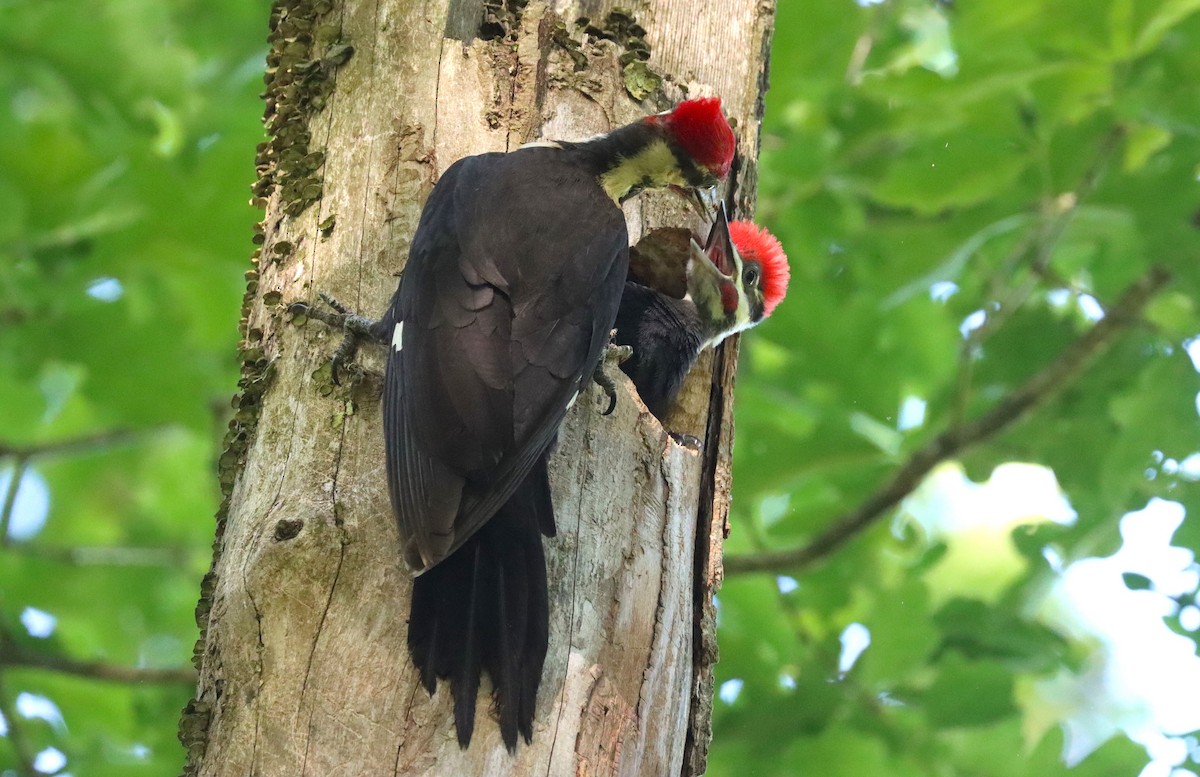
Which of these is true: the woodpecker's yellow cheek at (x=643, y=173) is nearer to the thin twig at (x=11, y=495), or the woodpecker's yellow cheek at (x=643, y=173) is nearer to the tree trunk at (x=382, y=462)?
the tree trunk at (x=382, y=462)

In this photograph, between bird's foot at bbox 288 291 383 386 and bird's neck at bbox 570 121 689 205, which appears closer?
bird's foot at bbox 288 291 383 386

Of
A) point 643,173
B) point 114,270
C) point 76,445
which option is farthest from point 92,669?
point 643,173

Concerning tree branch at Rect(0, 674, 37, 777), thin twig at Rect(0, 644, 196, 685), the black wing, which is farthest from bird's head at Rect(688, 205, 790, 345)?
tree branch at Rect(0, 674, 37, 777)

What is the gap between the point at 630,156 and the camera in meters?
2.42

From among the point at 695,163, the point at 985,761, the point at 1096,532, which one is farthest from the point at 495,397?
the point at 1096,532

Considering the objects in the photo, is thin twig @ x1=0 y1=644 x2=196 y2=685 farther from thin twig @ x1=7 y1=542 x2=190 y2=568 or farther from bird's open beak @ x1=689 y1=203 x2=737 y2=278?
bird's open beak @ x1=689 y1=203 x2=737 y2=278

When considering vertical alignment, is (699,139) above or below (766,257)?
below

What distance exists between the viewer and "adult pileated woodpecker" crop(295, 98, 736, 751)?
5.81 feet

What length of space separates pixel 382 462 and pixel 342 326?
28 cm

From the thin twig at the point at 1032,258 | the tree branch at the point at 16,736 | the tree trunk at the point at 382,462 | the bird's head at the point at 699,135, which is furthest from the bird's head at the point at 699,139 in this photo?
the tree branch at the point at 16,736

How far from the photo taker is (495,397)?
1.91 metres

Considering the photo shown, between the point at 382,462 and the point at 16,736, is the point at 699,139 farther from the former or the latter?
the point at 16,736

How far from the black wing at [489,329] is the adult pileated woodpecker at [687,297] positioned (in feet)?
1.67

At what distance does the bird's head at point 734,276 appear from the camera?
310cm
